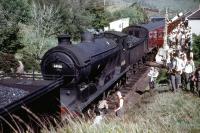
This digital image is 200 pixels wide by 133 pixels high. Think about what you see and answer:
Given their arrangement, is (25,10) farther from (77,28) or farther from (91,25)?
(91,25)

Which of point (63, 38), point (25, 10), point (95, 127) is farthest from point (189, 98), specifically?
point (25, 10)

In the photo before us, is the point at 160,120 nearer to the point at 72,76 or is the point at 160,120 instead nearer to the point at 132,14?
the point at 72,76

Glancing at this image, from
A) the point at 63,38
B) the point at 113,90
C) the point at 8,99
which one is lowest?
the point at 113,90

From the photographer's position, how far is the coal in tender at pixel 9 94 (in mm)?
10328

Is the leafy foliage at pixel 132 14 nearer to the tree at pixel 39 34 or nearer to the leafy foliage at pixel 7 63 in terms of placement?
the tree at pixel 39 34

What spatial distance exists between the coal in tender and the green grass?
6.40ft

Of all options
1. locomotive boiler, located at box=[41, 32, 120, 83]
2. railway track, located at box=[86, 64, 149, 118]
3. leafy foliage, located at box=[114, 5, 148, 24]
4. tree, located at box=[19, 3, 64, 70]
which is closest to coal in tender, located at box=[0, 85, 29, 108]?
locomotive boiler, located at box=[41, 32, 120, 83]

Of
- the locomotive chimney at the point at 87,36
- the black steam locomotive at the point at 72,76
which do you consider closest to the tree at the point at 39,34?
the black steam locomotive at the point at 72,76

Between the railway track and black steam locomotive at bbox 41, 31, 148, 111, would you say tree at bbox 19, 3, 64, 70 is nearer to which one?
the railway track

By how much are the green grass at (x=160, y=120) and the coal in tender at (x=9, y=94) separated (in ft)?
6.40

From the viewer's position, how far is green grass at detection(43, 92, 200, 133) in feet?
25.2

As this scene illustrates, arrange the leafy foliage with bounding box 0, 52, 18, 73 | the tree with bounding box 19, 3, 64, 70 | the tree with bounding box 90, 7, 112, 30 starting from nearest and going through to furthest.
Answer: the leafy foliage with bounding box 0, 52, 18, 73 < the tree with bounding box 19, 3, 64, 70 < the tree with bounding box 90, 7, 112, 30

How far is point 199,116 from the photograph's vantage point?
Answer: 11453mm

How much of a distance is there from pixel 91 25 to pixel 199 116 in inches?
1390
